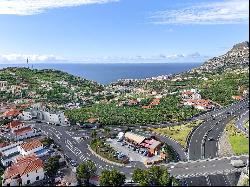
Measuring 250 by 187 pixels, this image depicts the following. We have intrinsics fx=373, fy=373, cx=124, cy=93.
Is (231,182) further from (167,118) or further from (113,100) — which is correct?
(113,100)

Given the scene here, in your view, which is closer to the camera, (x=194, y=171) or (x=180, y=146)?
(x=194, y=171)

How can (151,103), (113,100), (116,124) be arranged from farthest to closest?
(113,100) < (151,103) < (116,124)

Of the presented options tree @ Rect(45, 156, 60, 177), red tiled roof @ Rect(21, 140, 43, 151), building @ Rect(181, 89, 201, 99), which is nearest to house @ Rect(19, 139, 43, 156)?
red tiled roof @ Rect(21, 140, 43, 151)

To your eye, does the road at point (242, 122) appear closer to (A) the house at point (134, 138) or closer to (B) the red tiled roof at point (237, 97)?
(B) the red tiled roof at point (237, 97)

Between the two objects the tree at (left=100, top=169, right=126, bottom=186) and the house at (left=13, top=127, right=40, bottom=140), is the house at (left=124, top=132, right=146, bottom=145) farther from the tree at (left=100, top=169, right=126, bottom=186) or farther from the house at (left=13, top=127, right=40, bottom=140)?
the tree at (left=100, top=169, right=126, bottom=186)

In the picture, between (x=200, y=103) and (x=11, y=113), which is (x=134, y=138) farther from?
(x=11, y=113)

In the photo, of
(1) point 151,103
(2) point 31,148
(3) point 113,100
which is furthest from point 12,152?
(3) point 113,100


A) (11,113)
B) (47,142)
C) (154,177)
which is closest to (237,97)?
(47,142)
